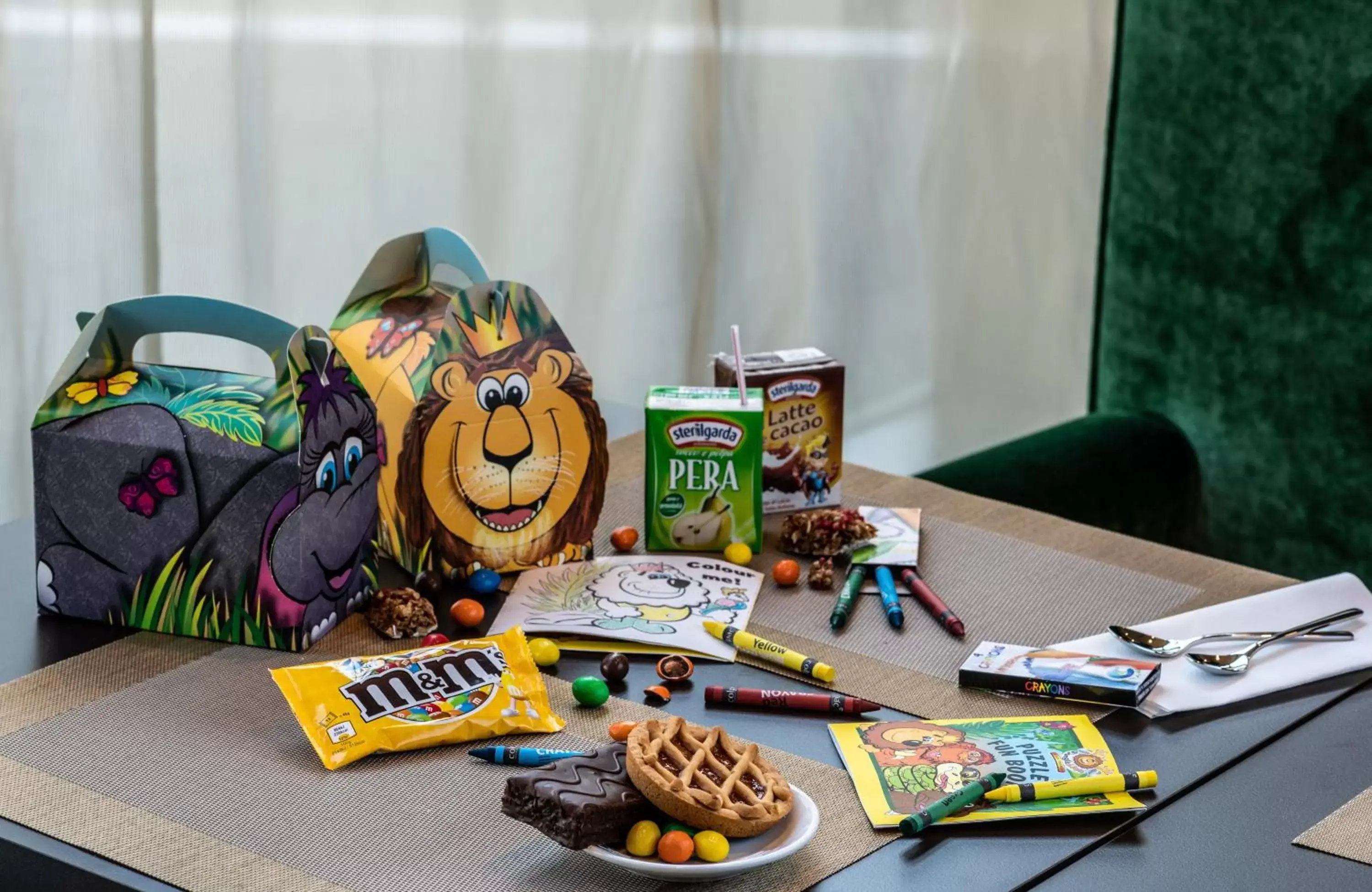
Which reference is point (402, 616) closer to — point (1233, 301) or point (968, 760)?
point (968, 760)

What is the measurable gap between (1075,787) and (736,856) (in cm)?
21

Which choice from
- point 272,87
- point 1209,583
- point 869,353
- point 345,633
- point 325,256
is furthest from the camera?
point 869,353

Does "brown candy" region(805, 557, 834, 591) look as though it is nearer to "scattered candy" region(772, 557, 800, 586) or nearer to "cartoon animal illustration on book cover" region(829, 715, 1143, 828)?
"scattered candy" region(772, 557, 800, 586)

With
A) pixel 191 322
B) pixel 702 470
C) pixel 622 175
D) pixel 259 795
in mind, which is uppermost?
pixel 622 175

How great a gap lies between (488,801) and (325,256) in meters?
1.14

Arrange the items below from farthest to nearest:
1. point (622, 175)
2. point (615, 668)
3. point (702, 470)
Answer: point (622, 175), point (702, 470), point (615, 668)

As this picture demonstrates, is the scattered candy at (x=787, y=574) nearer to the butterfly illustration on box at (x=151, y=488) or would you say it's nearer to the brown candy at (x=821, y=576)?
the brown candy at (x=821, y=576)

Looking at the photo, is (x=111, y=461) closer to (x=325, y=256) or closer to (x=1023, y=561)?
(x=1023, y=561)

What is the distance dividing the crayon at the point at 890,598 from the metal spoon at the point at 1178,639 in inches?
5.9

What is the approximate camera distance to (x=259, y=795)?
2.74 feet

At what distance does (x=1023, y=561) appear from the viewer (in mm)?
1216

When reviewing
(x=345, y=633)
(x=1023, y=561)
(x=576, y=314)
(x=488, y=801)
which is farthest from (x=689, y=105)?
(x=488, y=801)

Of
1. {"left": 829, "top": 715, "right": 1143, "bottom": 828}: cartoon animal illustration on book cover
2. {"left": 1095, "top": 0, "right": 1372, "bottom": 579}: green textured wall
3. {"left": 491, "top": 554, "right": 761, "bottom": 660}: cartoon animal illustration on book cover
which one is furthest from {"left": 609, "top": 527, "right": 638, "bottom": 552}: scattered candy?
{"left": 1095, "top": 0, "right": 1372, "bottom": 579}: green textured wall

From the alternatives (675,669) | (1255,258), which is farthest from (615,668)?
(1255,258)
